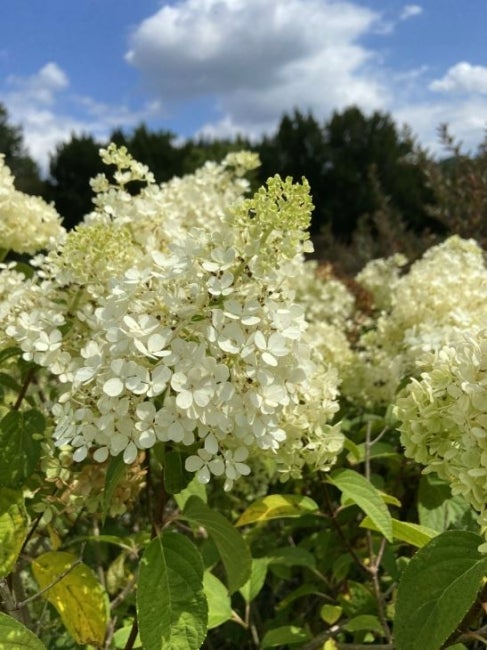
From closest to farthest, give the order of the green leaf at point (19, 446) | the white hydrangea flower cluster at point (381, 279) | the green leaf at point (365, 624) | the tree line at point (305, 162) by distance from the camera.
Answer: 1. the green leaf at point (19, 446)
2. the green leaf at point (365, 624)
3. the white hydrangea flower cluster at point (381, 279)
4. the tree line at point (305, 162)

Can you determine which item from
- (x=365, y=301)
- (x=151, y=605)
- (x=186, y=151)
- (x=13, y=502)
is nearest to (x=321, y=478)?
(x=151, y=605)

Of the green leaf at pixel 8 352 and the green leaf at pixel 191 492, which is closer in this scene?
the green leaf at pixel 8 352

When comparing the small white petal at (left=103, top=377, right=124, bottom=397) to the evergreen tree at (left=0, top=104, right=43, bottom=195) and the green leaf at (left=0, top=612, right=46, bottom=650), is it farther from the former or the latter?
the evergreen tree at (left=0, top=104, right=43, bottom=195)

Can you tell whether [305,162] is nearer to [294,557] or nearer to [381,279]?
[381,279]

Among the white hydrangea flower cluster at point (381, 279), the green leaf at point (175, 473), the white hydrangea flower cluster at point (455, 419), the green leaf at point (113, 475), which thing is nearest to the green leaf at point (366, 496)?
the white hydrangea flower cluster at point (455, 419)

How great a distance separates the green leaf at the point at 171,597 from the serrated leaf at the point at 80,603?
300 mm

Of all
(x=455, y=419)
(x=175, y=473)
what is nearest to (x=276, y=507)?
(x=175, y=473)

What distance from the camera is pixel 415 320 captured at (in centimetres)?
278

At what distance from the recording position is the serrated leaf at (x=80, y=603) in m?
1.63

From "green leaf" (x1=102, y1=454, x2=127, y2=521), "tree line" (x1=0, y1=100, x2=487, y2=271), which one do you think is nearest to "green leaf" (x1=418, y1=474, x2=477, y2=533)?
"green leaf" (x1=102, y1=454, x2=127, y2=521)

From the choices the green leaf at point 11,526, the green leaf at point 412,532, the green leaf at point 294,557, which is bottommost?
the green leaf at point 294,557

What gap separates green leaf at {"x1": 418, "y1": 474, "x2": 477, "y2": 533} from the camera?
2.10 m

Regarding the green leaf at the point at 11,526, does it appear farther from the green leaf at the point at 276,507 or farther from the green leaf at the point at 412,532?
the green leaf at the point at 412,532

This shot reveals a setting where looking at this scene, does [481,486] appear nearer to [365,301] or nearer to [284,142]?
[365,301]
